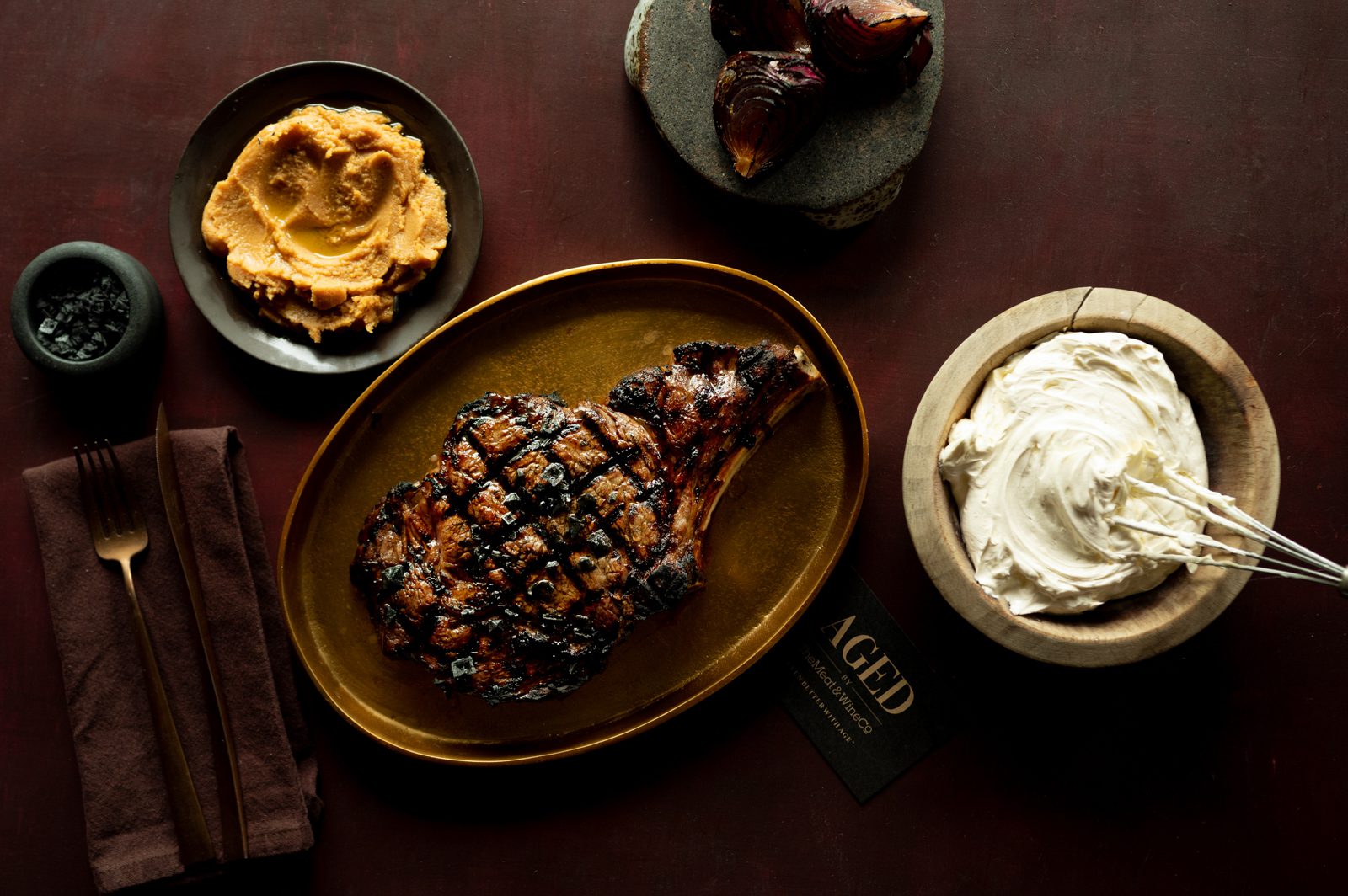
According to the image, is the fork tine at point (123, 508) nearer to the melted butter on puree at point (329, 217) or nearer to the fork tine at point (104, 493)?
the fork tine at point (104, 493)

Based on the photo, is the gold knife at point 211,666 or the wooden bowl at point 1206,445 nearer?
the wooden bowl at point 1206,445

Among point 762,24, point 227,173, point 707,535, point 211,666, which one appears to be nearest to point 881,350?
point 707,535

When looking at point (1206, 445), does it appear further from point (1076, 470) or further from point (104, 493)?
point (104, 493)

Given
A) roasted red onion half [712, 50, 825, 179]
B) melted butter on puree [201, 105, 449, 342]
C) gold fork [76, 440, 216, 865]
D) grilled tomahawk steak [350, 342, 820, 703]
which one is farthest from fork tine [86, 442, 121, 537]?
roasted red onion half [712, 50, 825, 179]

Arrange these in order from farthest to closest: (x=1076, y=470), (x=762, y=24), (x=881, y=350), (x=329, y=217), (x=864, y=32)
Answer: (x=881, y=350)
(x=329, y=217)
(x=762, y=24)
(x=864, y=32)
(x=1076, y=470)

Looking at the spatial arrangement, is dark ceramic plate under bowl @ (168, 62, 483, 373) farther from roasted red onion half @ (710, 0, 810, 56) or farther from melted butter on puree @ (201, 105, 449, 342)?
roasted red onion half @ (710, 0, 810, 56)

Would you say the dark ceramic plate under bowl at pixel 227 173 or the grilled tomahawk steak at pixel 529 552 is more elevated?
the dark ceramic plate under bowl at pixel 227 173

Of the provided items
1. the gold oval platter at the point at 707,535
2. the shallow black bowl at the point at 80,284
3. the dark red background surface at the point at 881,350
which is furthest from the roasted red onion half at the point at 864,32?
the shallow black bowl at the point at 80,284
